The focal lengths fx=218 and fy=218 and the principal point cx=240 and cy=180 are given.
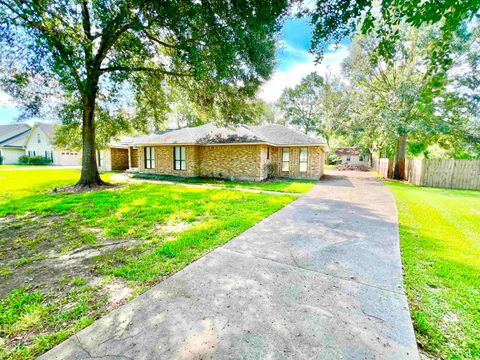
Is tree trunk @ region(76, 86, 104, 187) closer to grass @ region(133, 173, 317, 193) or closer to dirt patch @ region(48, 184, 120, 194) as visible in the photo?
dirt patch @ region(48, 184, 120, 194)

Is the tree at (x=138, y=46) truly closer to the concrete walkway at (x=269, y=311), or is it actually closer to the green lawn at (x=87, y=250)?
the green lawn at (x=87, y=250)

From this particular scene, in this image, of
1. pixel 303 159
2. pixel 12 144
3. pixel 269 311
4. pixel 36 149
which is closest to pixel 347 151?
pixel 303 159

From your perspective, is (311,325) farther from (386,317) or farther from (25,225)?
(25,225)

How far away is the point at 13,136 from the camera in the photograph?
3172 centimetres

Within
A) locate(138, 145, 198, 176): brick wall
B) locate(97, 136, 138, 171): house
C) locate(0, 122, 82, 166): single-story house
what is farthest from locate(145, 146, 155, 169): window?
locate(0, 122, 82, 166): single-story house

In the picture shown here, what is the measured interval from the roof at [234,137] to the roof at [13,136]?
26.3 metres

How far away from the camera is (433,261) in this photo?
3.67m

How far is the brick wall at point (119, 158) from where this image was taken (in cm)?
2059

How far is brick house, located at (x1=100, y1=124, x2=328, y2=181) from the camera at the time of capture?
1420 cm

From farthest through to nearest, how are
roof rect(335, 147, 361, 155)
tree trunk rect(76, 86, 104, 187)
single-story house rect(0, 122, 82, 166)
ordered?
roof rect(335, 147, 361, 155), single-story house rect(0, 122, 82, 166), tree trunk rect(76, 86, 104, 187)

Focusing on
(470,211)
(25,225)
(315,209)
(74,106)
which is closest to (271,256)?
(315,209)

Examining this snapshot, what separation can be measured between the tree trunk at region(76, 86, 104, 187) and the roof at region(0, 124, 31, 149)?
29.4 metres

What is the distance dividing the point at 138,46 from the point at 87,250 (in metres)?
7.32

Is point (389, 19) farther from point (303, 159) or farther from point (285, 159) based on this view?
point (285, 159)
